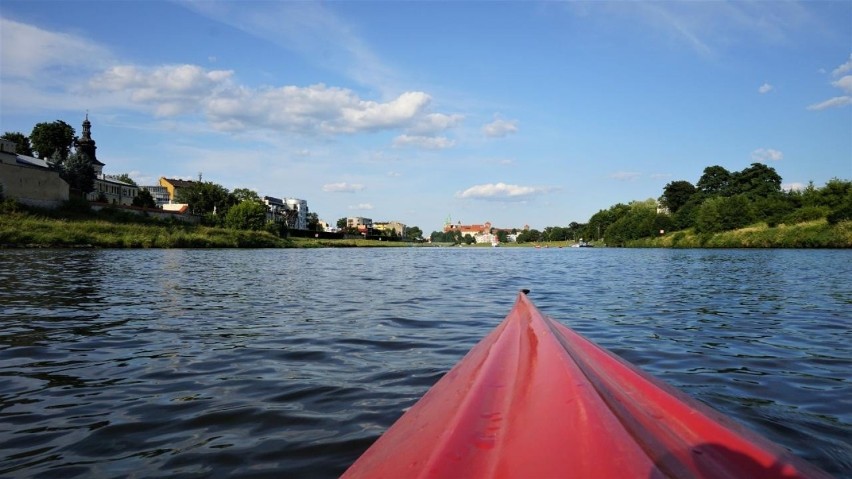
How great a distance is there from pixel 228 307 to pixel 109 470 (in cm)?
867

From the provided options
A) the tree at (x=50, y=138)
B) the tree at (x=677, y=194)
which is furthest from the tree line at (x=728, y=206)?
the tree at (x=50, y=138)

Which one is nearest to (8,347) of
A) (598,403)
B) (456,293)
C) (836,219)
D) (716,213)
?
(598,403)

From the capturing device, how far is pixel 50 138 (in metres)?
90.9

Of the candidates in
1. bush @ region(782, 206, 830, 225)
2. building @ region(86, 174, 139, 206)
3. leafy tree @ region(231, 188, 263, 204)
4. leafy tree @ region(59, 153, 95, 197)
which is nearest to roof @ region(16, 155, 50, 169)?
leafy tree @ region(59, 153, 95, 197)

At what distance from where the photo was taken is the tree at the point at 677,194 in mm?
118188

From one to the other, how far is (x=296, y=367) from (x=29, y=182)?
77.7 m

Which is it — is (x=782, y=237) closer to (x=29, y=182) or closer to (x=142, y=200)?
(x=29, y=182)

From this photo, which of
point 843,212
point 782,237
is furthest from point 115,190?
point 843,212

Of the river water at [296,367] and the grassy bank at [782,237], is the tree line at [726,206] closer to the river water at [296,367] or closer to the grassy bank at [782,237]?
the grassy bank at [782,237]

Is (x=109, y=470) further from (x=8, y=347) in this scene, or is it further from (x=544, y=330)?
(x=8, y=347)

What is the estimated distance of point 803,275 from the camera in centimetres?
2091

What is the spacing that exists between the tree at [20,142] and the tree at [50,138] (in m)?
0.87

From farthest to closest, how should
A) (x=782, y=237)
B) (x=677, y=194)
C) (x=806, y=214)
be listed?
(x=677, y=194)
(x=806, y=214)
(x=782, y=237)

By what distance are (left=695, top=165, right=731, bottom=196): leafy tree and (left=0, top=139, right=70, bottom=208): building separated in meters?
121
